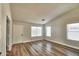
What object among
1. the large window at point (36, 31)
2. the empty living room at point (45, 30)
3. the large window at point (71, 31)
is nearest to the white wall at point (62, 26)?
the empty living room at point (45, 30)

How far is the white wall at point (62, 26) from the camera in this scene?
2.50 m

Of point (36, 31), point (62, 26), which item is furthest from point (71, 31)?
point (36, 31)

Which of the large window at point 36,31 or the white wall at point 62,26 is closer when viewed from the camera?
the large window at point 36,31

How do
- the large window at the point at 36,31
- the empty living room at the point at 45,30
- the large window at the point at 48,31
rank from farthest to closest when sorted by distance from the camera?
the large window at the point at 48,31 < the empty living room at the point at 45,30 < the large window at the point at 36,31

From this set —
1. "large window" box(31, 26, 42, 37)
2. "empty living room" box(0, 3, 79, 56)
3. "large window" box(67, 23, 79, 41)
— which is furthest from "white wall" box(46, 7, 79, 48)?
"large window" box(31, 26, 42, 37)

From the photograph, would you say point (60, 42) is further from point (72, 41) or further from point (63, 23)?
point (63, 23)

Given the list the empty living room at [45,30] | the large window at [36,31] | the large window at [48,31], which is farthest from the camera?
the large window at [48,31]

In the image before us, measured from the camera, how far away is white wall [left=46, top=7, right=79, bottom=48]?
2496mm

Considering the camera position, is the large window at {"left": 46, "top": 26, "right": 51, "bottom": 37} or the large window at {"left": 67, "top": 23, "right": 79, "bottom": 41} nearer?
the large window at {"left": 67, "top": 23, "right": 79, "bottom": 41}

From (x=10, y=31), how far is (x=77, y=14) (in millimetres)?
2324

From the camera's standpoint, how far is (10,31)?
10.6 ft

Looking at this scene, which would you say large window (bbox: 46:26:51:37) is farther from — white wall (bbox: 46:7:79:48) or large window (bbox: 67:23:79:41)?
large window (bbox: 67:23:79:41)

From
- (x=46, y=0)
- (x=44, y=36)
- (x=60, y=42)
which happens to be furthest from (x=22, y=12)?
(x=46, y=0)

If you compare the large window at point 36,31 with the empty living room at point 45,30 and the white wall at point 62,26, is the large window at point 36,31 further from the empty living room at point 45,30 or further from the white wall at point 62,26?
the white wall at point 62,26
